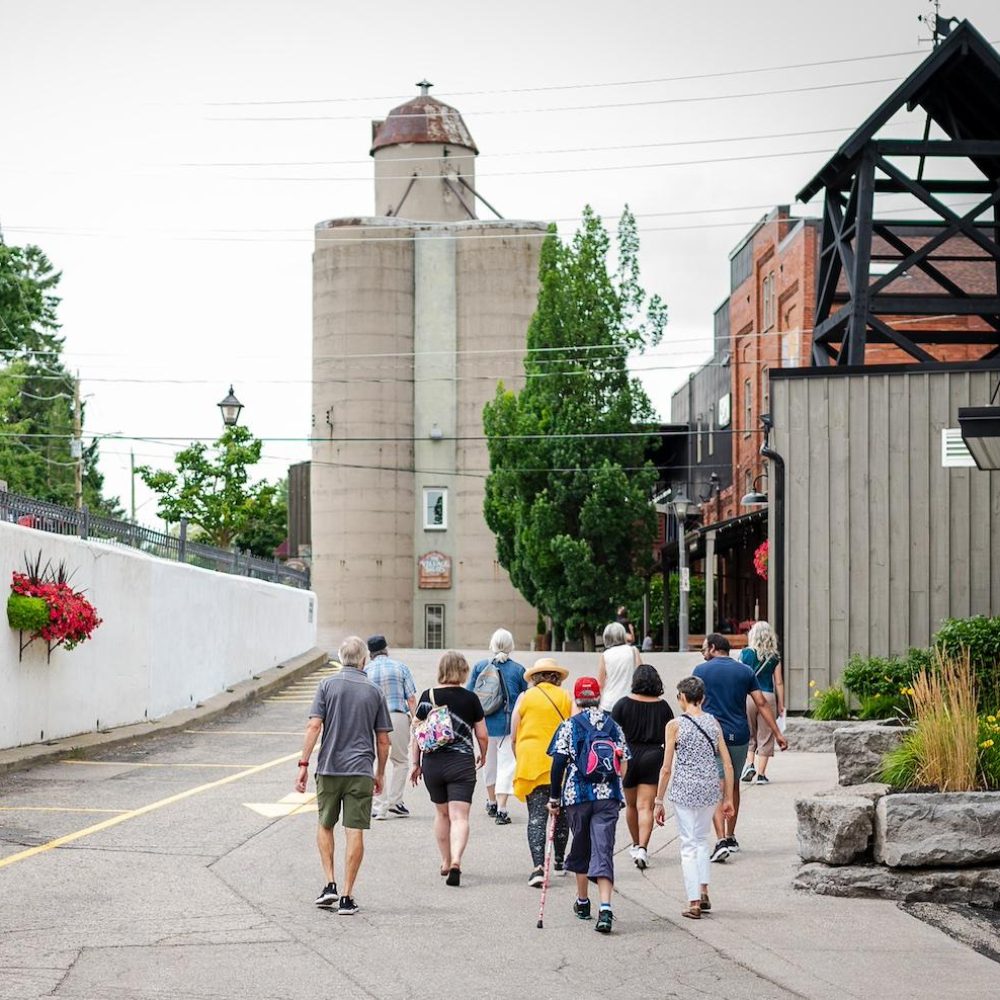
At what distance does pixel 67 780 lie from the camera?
19.0m

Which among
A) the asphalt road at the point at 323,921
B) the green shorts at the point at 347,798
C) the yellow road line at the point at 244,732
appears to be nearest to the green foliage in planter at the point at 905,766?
the asphalt road at the point at 323,921

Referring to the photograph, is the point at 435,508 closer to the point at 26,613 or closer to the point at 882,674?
the point at 26,613

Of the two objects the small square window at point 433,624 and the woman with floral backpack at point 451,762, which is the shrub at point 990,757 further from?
the small square window at point 433,624

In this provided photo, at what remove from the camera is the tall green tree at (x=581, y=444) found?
50719 mm

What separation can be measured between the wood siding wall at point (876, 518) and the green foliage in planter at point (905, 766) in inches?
366

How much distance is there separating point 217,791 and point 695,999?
10.3 m

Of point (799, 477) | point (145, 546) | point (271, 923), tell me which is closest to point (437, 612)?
point (145, 546)

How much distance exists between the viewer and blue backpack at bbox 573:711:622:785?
11.0 m

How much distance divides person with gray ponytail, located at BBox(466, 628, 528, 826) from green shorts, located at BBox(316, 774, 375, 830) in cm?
411

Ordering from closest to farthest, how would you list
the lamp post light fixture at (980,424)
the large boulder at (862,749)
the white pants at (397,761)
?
the large boulder at (862,749) → the lamp post light fixture at (980,424) → the white pants at (397,761)

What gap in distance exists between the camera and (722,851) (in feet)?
44.2

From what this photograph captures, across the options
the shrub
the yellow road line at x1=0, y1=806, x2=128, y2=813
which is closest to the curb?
the yellow road line at x1=0, y1=806, x2=128, y2=813

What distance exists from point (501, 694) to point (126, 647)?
11399mm

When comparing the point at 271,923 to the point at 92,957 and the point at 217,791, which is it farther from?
the point at 217,791
